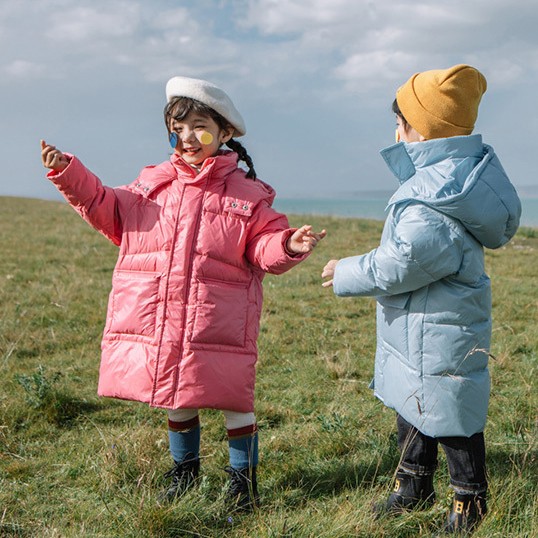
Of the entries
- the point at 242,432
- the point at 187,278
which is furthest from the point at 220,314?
the point at 242,432

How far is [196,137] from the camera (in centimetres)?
345

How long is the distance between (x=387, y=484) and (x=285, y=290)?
213 inches

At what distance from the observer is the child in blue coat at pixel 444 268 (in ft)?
9.54

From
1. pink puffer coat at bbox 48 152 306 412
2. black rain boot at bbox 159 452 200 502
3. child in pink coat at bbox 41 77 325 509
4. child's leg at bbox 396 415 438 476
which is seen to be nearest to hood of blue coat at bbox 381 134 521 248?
child in pink coat at bbox 41 77 325 509

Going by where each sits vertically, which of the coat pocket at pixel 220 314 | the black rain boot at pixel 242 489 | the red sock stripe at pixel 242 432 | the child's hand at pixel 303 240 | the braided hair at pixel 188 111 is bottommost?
the black rain boot at pixel 242 489

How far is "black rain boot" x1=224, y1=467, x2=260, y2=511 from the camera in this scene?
3.42m

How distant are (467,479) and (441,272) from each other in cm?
97

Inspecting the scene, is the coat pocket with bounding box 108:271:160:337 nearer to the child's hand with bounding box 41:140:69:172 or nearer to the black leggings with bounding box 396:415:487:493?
the child's hand with bounding box 41:140:69:172

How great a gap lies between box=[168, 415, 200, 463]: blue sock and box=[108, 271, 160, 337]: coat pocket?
57 centimetres

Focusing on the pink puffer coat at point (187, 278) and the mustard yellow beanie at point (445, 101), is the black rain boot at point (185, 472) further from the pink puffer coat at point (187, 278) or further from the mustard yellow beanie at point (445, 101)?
the mustard yellow beanie at point (445, 101)

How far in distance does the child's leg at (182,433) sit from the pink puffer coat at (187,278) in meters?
0.31

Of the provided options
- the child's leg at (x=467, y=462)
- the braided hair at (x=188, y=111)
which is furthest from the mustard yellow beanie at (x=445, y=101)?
the child's leg at (x=467, y=462)

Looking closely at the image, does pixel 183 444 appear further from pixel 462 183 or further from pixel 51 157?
pixel 462 183

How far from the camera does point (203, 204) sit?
340 cm
